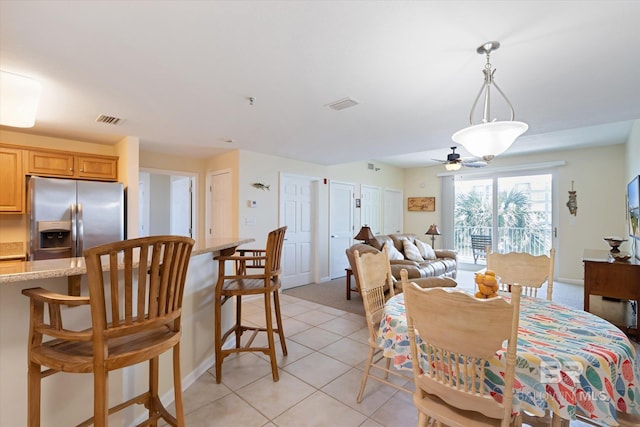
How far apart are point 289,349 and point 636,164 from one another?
5061 millimetres

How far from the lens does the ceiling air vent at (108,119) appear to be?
2.91 metres

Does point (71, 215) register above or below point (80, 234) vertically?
above

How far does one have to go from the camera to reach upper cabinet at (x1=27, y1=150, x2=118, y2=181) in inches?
127

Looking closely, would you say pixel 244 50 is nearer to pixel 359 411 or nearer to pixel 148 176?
pixel 359 411

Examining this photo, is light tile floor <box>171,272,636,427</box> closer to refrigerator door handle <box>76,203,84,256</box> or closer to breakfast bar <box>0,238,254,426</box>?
breakfast bar <box>0,238,254,426</box>

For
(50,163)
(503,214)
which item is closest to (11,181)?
(50,163)

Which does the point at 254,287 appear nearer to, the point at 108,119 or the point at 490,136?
the point at 490,136

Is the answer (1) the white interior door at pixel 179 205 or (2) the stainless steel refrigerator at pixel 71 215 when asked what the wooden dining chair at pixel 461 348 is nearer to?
(2) the stainless steel refrigerator at pixel 71 215

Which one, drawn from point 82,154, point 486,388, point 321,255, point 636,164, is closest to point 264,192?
point 321,255

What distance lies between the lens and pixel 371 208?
6.91m

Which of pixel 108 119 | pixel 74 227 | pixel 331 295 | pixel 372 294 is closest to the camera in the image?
pixel 372 294

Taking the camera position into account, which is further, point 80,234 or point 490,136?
point 80,234

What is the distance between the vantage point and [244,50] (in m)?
1.76

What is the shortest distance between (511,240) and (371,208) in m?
3.16
